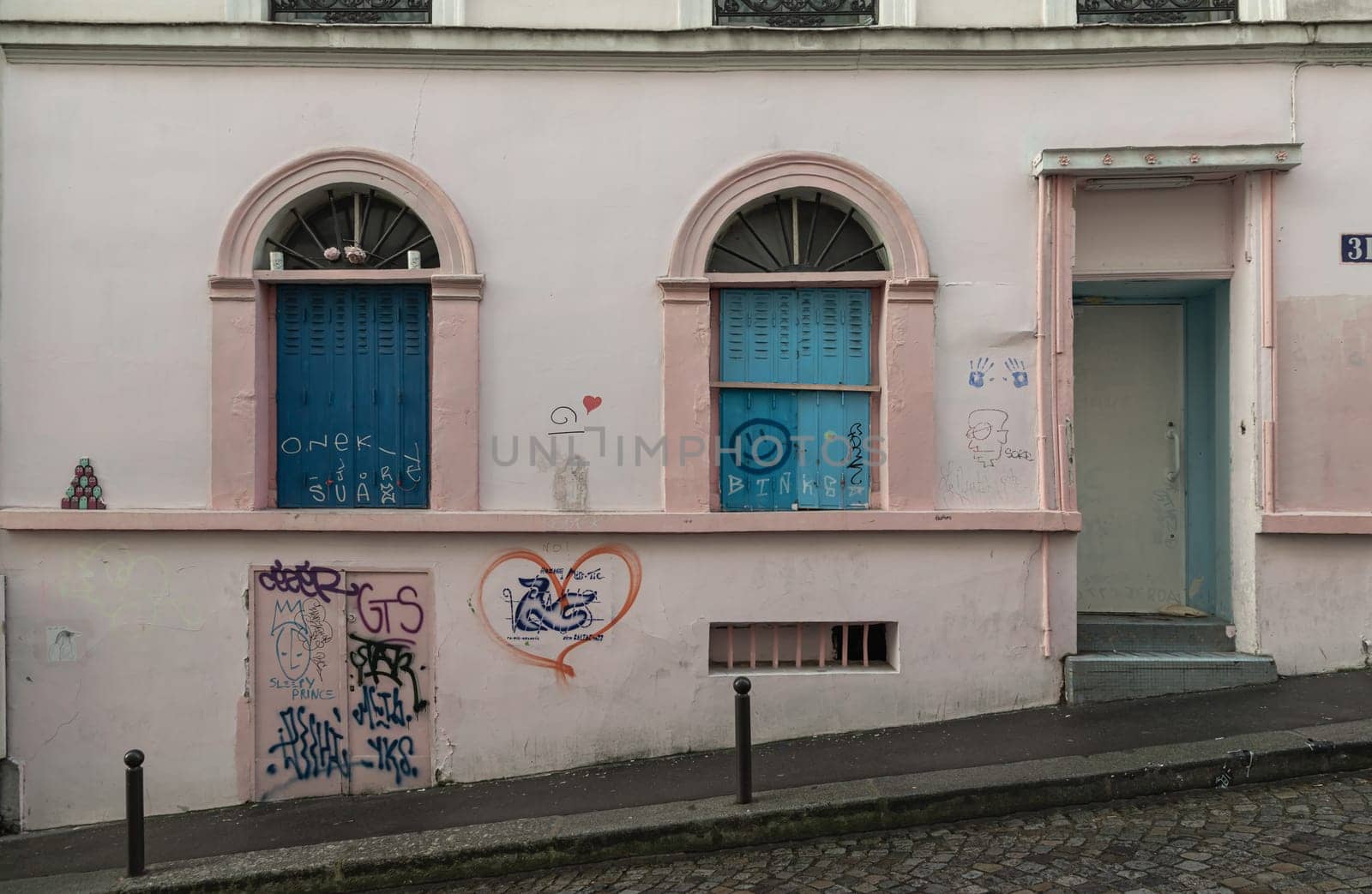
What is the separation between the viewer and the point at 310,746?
6770 millimetres

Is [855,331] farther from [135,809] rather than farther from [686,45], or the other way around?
[135,809]

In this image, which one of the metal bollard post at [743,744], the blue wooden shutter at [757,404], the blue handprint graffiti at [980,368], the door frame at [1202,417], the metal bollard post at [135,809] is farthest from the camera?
the door frame at [1202,417]

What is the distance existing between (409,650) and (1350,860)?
5.67m

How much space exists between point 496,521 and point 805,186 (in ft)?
10.7

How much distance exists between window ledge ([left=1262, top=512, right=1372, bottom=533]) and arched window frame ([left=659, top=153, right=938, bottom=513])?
2421 millimetres

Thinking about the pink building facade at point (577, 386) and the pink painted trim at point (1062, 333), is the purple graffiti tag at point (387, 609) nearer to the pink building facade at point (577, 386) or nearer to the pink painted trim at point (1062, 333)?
the pink building facade at point (577, 386)

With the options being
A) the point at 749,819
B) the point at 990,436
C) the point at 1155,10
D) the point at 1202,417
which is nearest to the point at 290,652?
the point at 749,819

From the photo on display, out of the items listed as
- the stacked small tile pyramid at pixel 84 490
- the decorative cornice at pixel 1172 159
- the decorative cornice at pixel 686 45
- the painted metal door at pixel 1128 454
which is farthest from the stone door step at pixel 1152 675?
the stacked small tile pyramid at pixel 84 490

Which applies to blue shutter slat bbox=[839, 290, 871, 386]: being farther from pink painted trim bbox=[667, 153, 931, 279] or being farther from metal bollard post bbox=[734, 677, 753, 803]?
metal bollard post bbox=[734, 677, 753, 803]

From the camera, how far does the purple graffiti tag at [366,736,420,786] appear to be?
22.2 ft

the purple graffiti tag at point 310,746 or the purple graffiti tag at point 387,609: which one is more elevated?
the purple graffiti tag at point 387,609

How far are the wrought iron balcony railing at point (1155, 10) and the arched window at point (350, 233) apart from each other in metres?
5.10

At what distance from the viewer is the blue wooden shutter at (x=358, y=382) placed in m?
6.96

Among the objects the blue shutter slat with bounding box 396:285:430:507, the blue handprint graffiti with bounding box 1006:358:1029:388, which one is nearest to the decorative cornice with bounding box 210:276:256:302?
the blue shutter slat with bounding box 396:285:430:507
